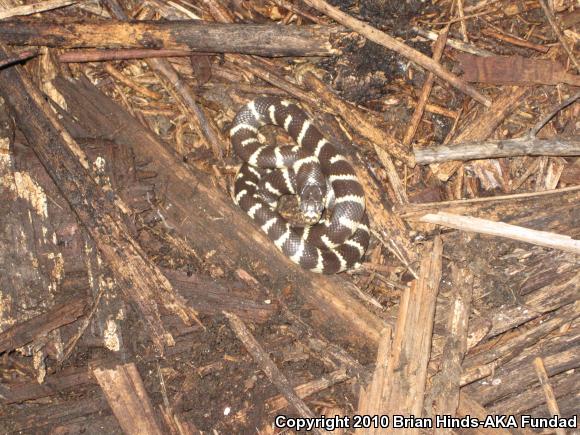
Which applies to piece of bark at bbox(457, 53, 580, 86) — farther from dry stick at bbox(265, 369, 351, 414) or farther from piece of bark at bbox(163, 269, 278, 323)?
dry stick at bbox(265, 369, 351, 414)

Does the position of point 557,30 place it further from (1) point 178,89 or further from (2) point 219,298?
(2) point 219,298

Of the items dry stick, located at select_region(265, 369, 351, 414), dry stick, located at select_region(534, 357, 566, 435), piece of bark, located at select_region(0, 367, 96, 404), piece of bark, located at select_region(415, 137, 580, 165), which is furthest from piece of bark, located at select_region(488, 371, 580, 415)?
piece of bark, located at select_region(0, 367, 96, 404)

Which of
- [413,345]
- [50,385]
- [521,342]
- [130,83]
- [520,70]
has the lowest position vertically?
[50,385]

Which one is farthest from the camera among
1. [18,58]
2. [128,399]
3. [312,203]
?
[312,203]

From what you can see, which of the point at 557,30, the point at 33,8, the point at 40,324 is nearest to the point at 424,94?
the point at 557,30

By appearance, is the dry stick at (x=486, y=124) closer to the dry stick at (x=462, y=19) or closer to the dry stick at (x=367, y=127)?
the dry stick at (x=367, y=127)

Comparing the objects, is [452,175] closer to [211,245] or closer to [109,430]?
[211,245]

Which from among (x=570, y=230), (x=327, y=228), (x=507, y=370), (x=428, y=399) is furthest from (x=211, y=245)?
(x=570, y=230)
